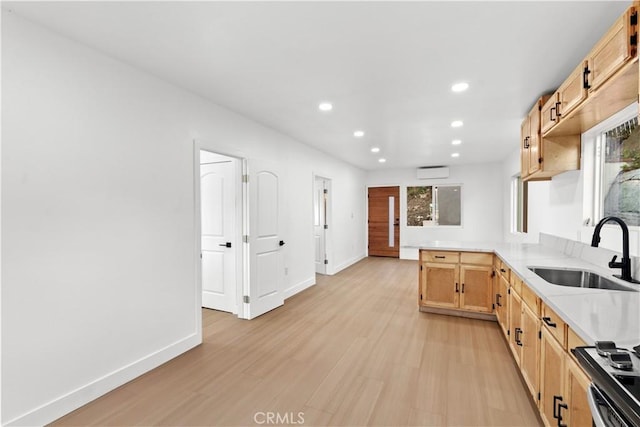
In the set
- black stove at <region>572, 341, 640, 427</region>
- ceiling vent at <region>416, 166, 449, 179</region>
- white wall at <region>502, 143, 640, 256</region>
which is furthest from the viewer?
ceiling vent at <region>416, 166, 449, 179</region>

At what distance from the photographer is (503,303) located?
3.04 m

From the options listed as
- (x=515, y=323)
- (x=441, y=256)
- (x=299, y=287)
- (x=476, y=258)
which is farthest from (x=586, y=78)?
(x=299, y=287)

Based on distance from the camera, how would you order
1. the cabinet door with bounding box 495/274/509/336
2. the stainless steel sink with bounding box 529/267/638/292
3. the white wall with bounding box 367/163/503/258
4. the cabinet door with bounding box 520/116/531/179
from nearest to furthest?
the stainless steel sink with bounding box 529/267/638/292, the cabinet door with bounding box 495/274/509/336, the cabinet door with bounding box 520/116/531/179, the white wall with bounding box 367/163/503/258

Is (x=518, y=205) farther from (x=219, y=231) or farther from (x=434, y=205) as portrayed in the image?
(x=219, y=231)

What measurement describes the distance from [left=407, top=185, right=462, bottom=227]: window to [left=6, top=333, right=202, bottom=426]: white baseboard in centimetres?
653

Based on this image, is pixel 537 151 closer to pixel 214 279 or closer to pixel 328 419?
pixel 328 419

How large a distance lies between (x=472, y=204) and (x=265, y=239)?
5.68 meters

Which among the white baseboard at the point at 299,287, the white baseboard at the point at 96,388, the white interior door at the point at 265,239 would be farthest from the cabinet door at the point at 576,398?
the white baseboard at the point at 299,287

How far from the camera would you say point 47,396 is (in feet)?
6.26

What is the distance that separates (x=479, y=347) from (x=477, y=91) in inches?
98.0

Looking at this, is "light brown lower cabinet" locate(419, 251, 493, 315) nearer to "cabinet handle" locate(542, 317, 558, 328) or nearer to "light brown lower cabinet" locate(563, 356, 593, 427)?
"cabinet handle" locate(542, 317, 558, 328)

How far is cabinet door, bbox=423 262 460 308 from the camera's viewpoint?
3.76m

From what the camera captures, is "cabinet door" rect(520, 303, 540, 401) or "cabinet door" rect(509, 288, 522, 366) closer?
"cabinet door" rect(520, 303, 540, 401)

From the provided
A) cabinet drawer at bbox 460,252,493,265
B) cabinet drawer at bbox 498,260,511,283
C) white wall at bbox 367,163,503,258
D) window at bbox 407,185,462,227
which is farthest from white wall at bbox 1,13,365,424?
window at bbox 407,185,462,227
